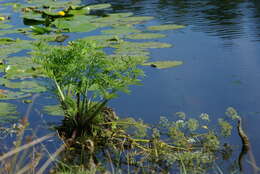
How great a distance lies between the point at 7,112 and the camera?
→ 4.22 m

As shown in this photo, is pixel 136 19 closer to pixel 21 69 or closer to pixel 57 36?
pixel 57 36

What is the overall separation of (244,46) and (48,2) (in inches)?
250

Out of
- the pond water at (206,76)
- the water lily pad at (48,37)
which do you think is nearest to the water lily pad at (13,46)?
the water lily pad at (48,37)

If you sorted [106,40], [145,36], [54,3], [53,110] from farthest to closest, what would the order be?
[54,3] < [145,36] < [106,40] < [53,110]

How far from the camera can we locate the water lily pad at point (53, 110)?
13.6 feet

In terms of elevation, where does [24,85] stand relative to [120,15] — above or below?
above

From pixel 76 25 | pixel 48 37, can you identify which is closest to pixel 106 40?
pixel 48 37

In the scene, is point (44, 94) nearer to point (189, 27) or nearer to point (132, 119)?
point (132, 119)

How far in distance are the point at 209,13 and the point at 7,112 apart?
16.3 ft

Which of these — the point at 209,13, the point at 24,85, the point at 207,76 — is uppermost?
the point at 24,85

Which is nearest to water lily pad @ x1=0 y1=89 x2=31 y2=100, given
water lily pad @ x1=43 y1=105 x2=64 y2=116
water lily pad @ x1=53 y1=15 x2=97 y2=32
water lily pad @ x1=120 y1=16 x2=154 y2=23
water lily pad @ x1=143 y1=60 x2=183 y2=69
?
water lily pad @ x1=43 y1=105 x2=64 y2=116

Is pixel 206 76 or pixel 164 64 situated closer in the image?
pixel 206 76

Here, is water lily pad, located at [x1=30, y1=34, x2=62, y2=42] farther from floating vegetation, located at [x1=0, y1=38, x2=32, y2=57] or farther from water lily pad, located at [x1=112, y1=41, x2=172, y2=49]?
water lily pad, located at [x1=112, y1=41, x2=172, y2=49]

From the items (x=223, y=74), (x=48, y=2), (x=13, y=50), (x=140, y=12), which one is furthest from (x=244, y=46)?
(x=48, y=2)
